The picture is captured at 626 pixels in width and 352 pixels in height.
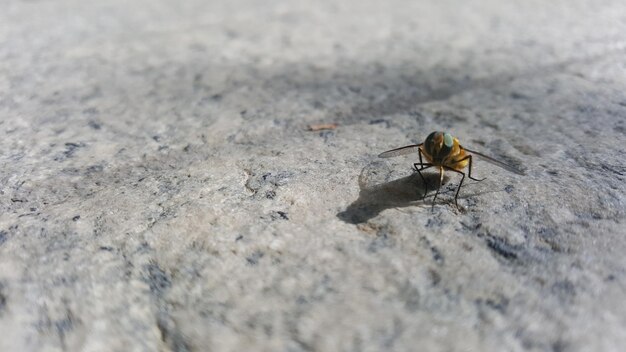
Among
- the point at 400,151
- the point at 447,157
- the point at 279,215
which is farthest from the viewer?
the point at 400,151

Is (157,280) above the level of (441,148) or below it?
below

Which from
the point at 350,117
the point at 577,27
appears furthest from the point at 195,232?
the point at 577,27

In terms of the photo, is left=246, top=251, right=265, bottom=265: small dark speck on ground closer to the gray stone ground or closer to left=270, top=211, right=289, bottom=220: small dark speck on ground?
the gray stone ground

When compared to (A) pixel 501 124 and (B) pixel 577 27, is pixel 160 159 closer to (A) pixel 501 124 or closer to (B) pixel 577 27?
(A) pixel 501 124

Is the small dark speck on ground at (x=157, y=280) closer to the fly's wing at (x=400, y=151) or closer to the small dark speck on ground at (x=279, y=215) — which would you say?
the small dark speck on ground at (x=279, y=215)

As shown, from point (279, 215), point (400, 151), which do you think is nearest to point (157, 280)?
point (279, 215)

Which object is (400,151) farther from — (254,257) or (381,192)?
(254,257)

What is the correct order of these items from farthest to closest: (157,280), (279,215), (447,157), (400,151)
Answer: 1. (400,151)
2. (447,157)
3. (279,215)
4. (157,280)

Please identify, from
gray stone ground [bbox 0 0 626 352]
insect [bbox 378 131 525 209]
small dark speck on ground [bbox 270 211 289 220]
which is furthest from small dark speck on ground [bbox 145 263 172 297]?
insect [bbox 378 131 525 209]
